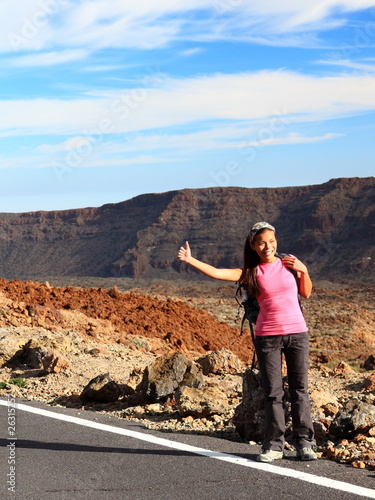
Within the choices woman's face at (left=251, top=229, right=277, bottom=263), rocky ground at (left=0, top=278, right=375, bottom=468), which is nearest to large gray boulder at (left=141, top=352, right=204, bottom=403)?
rocky ground at (left=0, top=278, right=375, bottom=468)

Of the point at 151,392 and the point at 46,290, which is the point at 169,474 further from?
the point at 46,290

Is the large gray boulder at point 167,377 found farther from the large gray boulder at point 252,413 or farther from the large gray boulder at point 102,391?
the large gray boulder at point 252,413

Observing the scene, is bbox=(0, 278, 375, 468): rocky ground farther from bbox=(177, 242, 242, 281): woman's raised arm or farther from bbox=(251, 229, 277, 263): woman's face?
bbox=(251, 229, 277, 263): woman's face

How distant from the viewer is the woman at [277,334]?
5629 millimetres

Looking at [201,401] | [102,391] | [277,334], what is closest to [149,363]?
[102,391]

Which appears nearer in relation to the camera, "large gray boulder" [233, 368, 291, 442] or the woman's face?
the woman's face

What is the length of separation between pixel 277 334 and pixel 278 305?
0.22m

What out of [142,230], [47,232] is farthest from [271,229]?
[47,232]

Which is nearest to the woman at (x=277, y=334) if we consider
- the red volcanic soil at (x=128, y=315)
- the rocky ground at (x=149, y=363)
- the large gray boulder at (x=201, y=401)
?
the rocky ground at (x=149, y=363)

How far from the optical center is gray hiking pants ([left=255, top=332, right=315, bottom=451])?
18.5 ft

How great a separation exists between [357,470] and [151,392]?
3.47 meters

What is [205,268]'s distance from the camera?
18.2 feet

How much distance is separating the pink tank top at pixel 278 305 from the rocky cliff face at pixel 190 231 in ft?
231

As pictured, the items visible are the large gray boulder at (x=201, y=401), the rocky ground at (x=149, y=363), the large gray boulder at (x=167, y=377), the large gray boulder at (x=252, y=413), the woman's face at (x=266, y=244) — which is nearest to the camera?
the woman's face at (x=266, y=244)
